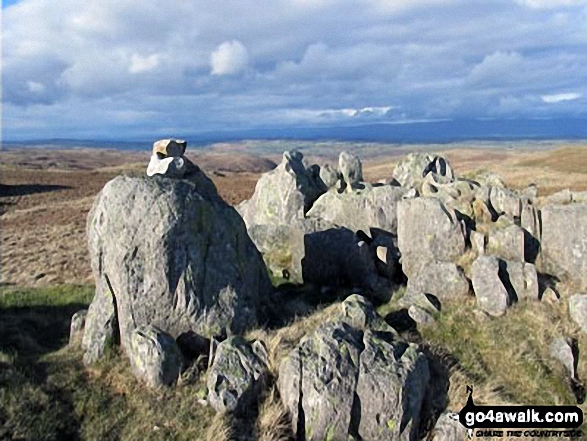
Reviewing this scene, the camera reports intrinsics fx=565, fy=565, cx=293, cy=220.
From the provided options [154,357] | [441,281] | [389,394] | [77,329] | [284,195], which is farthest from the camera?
[284,195]

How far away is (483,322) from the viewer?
14992 millimetres

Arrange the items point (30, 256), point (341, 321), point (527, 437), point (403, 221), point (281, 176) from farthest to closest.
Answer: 1. point (30, 256)
2. point (281, 176)
3. point (403, 221)
4. point (341, 321)
5. point (527, 437)

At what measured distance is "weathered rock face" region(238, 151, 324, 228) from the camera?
25172 mm

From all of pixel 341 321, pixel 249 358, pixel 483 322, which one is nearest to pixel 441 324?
pixel 483 322

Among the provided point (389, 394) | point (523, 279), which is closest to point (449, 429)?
point (389, 394)

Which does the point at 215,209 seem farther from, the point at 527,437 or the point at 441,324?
the point at 527,437

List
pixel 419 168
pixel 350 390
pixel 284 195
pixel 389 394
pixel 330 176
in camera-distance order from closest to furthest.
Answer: pixel 389 394, pixel 350 390, pixel 284 195, pixel 330 176, pixel 419 168

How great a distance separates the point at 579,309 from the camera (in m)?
15.1

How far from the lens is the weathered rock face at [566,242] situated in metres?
16.5

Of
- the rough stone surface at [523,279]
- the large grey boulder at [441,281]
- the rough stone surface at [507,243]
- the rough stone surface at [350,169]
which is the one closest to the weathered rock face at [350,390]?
the large grey boulder at [441,281]

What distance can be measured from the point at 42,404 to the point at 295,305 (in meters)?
7.36

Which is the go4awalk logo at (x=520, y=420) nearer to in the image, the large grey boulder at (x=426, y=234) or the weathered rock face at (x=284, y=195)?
the large grey boulder at (x=426, y=234)

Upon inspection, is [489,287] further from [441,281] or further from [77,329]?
[77,329]

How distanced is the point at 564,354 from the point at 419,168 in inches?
645
